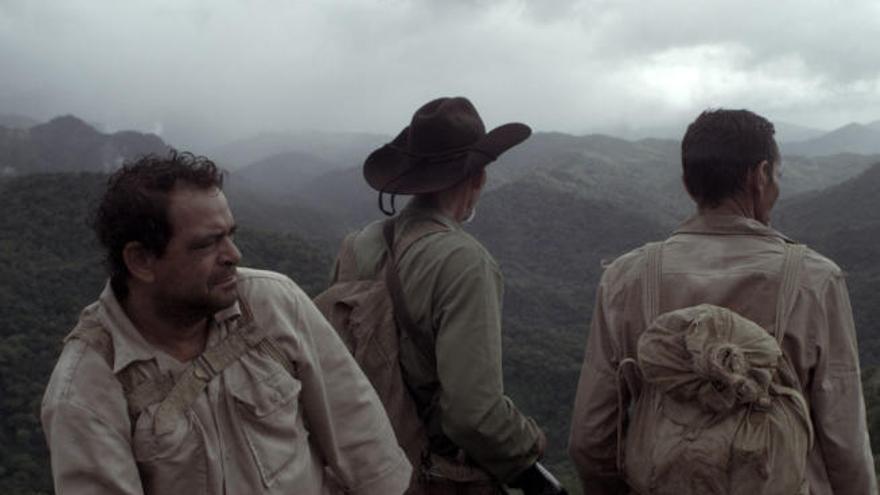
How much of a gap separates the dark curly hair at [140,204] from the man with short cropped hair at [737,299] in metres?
0.93

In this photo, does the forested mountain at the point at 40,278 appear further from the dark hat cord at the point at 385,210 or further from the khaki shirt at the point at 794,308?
the khaki shirt at the point at 794,308

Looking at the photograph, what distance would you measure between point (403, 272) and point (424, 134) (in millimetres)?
391

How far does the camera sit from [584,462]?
1917mm

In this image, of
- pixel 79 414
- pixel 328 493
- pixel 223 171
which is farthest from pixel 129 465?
pixel 223 171

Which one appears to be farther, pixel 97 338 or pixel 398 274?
pixel 398 274

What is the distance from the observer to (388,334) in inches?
78.2

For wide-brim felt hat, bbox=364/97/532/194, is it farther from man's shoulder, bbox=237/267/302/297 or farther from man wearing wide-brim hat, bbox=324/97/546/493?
man's shoulder, bbox=237/267/302/297

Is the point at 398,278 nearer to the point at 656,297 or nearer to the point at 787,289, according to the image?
the point at 656,297

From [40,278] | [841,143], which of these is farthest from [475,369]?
[841,143]

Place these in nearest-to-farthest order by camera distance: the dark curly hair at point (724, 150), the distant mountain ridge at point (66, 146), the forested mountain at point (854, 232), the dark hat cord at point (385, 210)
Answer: the dark curly hair at point (724, 150), the dark hat cord at point (385, 210), the forested mountain at point (854, 232), the distant mountain ridge at point (66, 146)

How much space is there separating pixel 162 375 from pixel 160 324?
0.11m

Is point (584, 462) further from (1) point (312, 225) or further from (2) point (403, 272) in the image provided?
(1) point (312, 225)

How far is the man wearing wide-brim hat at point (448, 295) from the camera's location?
1837mm

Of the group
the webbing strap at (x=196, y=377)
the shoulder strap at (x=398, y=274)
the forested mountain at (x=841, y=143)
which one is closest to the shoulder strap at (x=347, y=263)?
the shoulder strap at (x=398, y=274)
